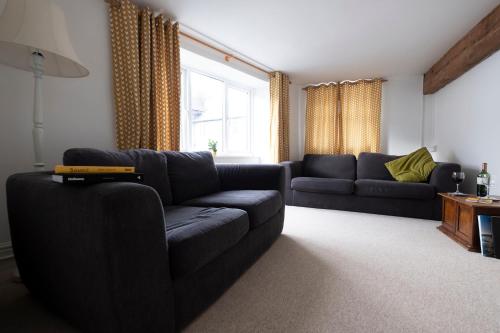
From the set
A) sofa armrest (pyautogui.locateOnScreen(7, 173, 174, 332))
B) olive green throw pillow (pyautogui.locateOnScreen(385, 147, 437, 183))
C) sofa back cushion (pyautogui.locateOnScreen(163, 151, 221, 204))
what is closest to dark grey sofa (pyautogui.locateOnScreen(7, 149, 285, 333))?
sofa armrest (pyautogui.locateOnScreen(7, 173, 174, 332))

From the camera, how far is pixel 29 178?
3.78 ft

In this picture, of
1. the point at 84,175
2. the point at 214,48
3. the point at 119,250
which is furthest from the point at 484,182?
the point at 214,48

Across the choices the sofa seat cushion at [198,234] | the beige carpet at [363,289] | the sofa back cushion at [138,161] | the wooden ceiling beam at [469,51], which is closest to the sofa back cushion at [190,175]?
the sofa back cushion at [138,161]

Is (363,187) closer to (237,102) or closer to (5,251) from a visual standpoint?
(237,102)

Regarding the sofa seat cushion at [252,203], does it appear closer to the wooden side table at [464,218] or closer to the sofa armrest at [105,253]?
the sofa armrest at [105,253]

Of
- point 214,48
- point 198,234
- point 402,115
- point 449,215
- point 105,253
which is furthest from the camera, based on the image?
point 402,115

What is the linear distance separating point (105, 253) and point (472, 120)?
3.99 metres

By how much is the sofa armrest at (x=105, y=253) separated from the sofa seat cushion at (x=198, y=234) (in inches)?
2.5

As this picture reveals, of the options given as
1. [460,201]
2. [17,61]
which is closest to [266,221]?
[460,201]

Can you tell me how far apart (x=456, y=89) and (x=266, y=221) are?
136 inches

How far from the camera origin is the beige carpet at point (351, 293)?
45.0 inches

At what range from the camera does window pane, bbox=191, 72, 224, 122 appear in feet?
12.0

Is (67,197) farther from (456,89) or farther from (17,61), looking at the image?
(456,89)

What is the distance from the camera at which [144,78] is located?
2.31 m
